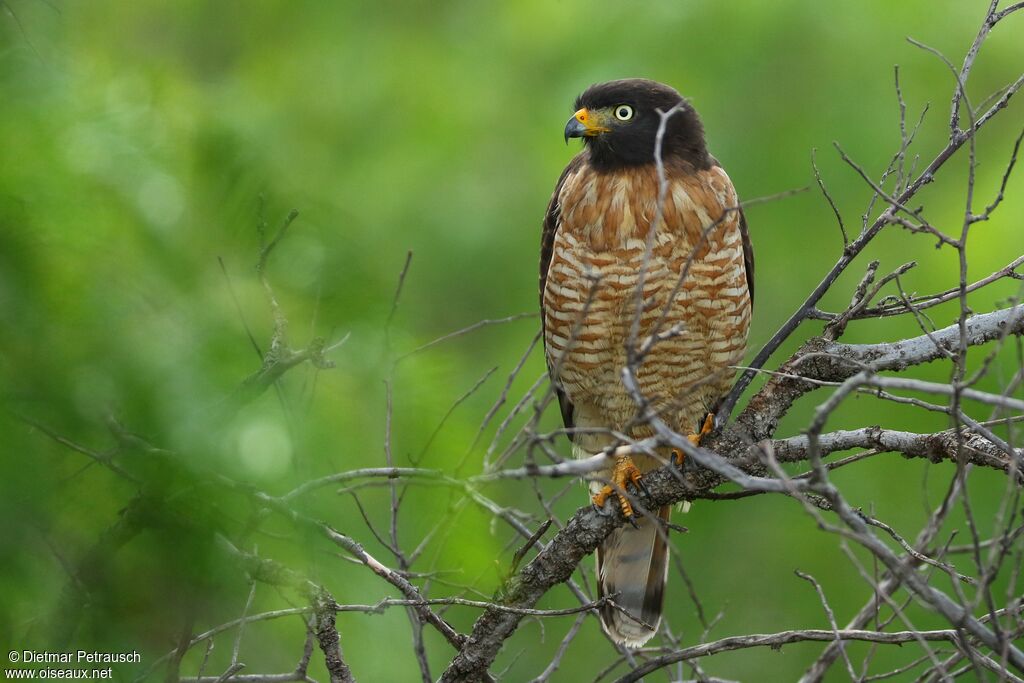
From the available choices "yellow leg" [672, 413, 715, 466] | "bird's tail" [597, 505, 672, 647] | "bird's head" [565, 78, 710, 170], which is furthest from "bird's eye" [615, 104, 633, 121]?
"bird's tail" [597, 505, 672, 647]

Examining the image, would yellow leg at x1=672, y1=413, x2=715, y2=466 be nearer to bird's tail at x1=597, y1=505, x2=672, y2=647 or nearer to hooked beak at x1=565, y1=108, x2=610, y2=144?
bird's tail at x1=597, y1=505, x2=672, y2=647

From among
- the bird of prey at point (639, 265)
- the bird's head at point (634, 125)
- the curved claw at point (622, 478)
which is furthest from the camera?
the bird's head at point (634, 125)

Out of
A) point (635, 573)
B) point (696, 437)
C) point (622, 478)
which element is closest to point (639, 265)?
point (696, 437)

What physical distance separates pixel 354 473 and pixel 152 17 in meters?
4.70

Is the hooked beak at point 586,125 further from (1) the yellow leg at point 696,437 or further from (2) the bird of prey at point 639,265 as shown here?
(1) the yellow leg at point 696,437

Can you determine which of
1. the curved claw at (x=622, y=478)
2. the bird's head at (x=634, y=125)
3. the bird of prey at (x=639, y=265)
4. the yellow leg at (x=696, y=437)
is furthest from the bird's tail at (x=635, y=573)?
the bird's head at (x=634, y=125)

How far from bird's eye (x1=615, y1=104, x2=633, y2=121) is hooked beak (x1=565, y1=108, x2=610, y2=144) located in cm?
7

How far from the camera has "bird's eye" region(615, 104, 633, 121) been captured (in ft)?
14.2

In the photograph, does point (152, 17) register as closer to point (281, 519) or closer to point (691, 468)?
point (691, 468)

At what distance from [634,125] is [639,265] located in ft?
2.29

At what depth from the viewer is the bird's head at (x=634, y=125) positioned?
14.1ft

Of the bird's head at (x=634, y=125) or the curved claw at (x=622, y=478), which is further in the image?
the bird's head at (x=634, y=125)

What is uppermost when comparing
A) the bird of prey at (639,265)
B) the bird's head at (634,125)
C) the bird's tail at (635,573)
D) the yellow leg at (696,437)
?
the bird's head at (634,125)

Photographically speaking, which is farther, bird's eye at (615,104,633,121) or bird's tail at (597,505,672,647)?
bird's tail at (597,505,672,647)
